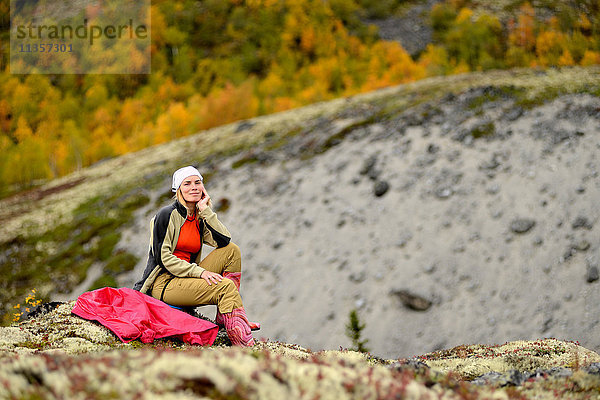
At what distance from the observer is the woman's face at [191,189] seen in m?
8.53

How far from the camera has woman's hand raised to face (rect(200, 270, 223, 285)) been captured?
8.31 metres

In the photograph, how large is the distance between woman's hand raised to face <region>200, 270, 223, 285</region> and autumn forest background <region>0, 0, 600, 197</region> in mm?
60376

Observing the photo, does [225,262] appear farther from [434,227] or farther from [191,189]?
[434,227]

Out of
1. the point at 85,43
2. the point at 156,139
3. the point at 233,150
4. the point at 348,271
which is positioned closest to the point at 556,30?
the point at 156,139

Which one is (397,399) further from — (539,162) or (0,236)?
(0,236)

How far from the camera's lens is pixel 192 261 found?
8961 mm

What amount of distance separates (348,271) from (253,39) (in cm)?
14567

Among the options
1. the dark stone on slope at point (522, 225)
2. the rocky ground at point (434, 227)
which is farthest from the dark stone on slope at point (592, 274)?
the dark stone on slope at point (522, 225)

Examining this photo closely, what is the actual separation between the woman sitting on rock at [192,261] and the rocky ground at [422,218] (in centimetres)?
1070

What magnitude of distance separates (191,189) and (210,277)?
1612mm

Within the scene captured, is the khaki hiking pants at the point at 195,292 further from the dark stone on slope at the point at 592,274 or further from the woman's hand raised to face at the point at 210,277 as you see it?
the dark stone on slope at the point at 592,274

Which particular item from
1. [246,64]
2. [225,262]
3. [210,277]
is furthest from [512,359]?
[246,64]

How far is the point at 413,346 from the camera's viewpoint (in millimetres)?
17406

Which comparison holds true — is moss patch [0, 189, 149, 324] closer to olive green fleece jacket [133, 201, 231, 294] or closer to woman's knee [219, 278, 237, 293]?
olive green fleece jacket [133, 201, 231, 294]
